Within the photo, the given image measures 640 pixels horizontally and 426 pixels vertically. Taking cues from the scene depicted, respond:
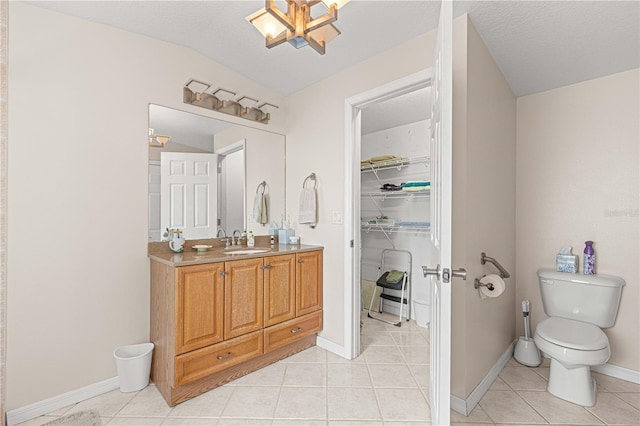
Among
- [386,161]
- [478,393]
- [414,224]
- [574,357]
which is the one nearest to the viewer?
[574,357]

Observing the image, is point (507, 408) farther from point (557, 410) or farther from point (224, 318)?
point (224, 318)

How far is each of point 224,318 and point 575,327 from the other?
2.42 metres

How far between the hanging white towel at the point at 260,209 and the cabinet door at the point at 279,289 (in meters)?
0.62

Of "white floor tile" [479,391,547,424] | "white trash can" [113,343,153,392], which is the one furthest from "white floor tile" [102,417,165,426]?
"white floor tile" [479,391,547,424]

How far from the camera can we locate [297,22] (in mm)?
1471

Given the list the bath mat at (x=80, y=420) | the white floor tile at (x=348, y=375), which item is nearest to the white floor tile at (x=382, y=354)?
the white floor tile at (x=348, y=375)

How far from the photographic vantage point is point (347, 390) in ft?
6.60

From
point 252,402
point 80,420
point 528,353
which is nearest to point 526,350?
point 528,353

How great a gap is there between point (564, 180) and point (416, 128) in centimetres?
151

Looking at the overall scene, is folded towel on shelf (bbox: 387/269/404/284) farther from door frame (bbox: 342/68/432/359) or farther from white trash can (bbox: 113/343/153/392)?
white trash can (bbox: 113/343/153/392)

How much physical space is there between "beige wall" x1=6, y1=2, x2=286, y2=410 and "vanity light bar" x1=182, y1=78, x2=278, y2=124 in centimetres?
18

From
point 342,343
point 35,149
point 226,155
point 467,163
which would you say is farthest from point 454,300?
point 35,149

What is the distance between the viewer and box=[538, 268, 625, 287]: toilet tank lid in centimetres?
209

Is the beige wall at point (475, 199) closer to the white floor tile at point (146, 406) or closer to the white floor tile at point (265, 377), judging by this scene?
the white floor tile at point (265, 377)
